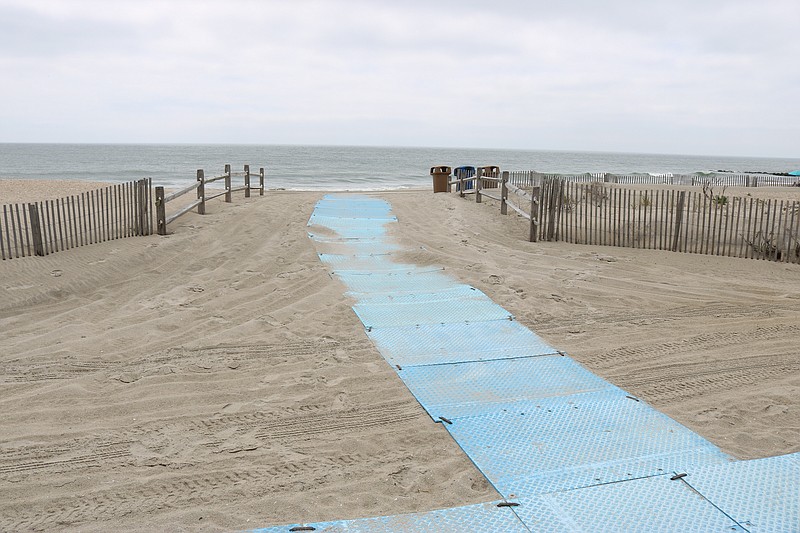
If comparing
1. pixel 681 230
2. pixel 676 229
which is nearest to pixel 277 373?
pixel 676 229

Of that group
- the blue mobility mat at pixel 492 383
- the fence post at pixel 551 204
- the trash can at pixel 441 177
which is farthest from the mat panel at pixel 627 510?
the trash can at pixel 441 177

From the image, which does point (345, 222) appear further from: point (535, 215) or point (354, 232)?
point (535, 215)

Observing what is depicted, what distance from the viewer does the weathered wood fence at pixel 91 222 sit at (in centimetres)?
705

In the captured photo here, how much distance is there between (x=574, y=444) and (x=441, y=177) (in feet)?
45.6

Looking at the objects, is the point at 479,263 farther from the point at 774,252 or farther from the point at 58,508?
the point at 58,508

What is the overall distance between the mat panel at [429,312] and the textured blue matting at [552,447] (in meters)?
0.02

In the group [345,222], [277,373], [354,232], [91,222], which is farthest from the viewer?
[345,222]

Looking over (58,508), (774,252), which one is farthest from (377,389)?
(774,252)

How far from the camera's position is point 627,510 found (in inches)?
104

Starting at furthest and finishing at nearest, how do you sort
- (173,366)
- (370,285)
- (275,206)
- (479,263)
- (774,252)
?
(275,206), (774,252), (479,263), (370,285), (173,366)

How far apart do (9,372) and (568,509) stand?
3.86 meters

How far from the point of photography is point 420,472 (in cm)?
300

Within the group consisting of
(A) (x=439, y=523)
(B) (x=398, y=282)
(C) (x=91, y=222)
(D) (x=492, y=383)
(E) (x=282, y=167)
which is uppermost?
(E) (x=282, y=167)

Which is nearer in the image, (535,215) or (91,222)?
(91,222)
